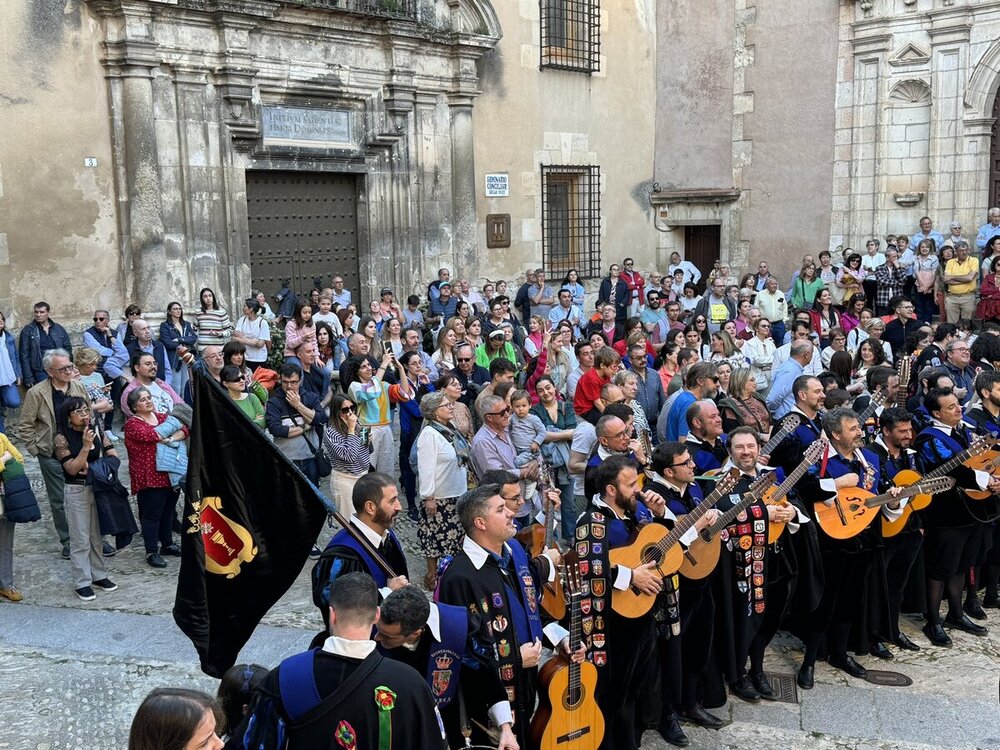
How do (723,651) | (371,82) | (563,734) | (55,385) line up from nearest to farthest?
(563,734) < (723,651) < (55,385) < (371,82)

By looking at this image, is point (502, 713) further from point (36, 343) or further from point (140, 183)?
point (140, 183)

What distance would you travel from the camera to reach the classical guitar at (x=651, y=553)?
4.91 metres

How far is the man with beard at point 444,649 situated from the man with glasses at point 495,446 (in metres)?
2.71

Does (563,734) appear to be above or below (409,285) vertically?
below

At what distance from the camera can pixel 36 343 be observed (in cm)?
1141

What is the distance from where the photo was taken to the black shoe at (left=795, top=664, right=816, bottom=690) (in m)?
6.00

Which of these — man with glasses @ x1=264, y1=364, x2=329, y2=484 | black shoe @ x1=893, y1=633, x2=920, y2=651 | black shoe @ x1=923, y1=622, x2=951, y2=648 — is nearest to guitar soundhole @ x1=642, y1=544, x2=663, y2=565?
black shoe @ x1=893, y1=633, x2=920, y2=651

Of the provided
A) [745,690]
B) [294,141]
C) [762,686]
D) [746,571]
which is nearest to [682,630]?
[746,571]

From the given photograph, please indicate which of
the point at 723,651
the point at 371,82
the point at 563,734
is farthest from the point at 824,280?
the point at 563,734

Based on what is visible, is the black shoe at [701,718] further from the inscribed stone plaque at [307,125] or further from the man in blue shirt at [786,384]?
the inscribed stone plaque at [307,125]

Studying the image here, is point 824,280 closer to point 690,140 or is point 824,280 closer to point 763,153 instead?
point 763,153

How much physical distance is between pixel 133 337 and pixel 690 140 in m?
12.0

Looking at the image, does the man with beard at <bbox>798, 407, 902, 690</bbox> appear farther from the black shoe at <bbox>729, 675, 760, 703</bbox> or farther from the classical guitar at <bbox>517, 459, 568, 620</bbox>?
the classical guitar at <bbox>517, 459, 568, 620</bbox>

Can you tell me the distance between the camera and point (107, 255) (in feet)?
41.6
